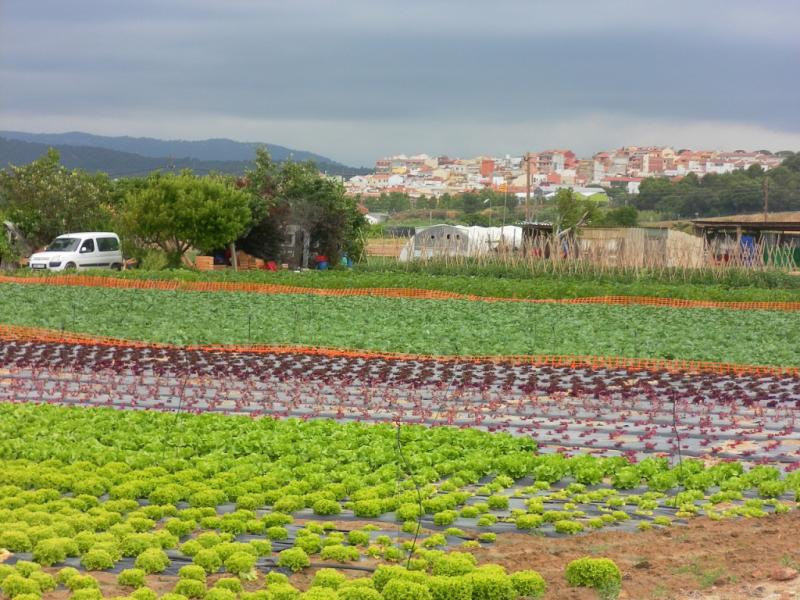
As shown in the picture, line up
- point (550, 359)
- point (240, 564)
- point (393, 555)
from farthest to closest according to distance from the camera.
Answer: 1. point (550, 359)
2. point (393, 555)
3. point (240, 564)

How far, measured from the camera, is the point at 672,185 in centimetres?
9556

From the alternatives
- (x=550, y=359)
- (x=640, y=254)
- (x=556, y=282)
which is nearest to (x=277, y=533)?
(x=550, y=359)

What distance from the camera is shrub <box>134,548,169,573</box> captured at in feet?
21.4

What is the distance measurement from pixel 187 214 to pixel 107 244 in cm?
282

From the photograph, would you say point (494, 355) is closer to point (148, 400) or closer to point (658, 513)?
point (148, 400)

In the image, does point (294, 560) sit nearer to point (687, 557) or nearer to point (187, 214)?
point (687, 557)

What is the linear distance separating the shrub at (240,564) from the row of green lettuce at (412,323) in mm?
9444

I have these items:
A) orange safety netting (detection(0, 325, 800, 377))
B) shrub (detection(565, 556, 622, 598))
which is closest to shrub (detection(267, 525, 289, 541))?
shrub (detection(565, 556, 622, 598))

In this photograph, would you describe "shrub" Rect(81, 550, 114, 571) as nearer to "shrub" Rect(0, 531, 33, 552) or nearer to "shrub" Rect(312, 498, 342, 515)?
"shrub" Rect(0, 531, 33, 552)

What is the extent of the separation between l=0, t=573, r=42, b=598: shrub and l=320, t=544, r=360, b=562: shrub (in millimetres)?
1785

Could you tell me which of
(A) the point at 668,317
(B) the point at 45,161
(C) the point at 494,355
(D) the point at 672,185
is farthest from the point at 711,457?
(D) the point at 672,185

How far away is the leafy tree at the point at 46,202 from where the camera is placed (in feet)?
127

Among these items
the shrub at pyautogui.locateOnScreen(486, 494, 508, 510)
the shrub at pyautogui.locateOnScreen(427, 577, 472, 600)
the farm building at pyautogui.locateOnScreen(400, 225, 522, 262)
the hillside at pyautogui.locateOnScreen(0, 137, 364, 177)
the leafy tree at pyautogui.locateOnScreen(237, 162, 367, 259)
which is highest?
the hillside at pyautogui.locateOnScreen(0, 137, 364, 177)

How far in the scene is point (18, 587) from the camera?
19.9 ft
